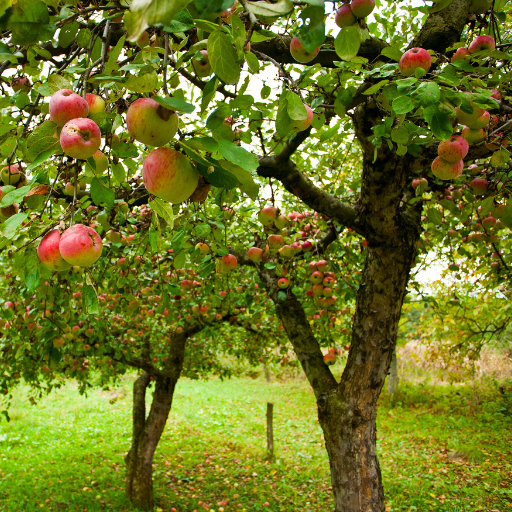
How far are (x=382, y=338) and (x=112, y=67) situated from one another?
256cm

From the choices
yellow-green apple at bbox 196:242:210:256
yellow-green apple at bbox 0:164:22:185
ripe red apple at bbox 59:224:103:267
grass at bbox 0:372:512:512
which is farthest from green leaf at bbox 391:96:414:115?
grass at bbox 0:372:512:512

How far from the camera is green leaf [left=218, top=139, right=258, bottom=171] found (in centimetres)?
76

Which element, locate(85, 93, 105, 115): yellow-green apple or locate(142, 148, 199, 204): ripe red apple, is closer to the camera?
locate(142, 148, 199, 204): ripe red apple

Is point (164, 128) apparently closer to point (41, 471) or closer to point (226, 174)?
point (226, 174)

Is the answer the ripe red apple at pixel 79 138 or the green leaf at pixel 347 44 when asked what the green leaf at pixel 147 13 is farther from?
the green leaf at pixel 347 44

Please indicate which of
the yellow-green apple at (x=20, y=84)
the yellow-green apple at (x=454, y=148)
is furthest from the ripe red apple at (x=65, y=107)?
the yellow-green apple at (x=454, y=148)

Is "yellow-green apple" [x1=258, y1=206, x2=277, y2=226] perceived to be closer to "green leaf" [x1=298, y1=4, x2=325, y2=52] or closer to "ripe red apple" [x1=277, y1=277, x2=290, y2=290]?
"ripe red apple" [x1=277, y1=277, x2=290, y2=290]

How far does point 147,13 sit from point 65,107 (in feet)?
1.57

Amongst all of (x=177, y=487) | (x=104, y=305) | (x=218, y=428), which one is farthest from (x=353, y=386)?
(x=218, y=428)

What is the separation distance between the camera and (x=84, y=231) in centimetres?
98

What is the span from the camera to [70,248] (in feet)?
3.06

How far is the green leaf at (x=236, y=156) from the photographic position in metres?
0.76

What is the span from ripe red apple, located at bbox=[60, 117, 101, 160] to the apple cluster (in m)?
0.21

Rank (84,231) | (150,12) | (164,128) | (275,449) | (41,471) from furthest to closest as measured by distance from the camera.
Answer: (275,449)
(41,471)
(84,231)
(164,128)
(150,12)
